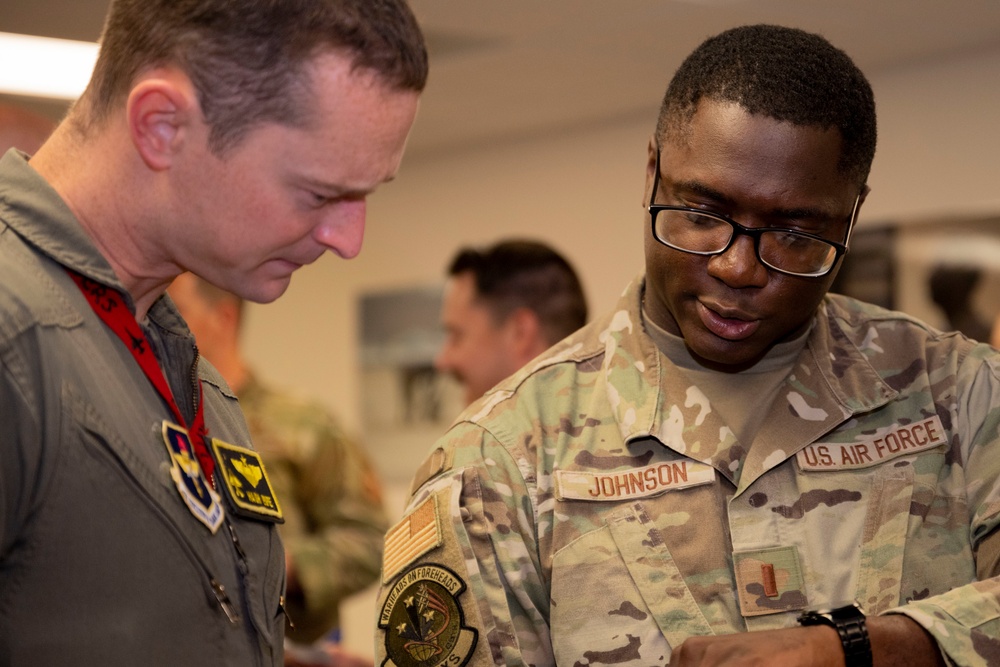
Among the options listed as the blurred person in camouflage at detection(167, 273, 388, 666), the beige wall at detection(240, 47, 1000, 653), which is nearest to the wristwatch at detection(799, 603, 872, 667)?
the blurred person in camouflage at detection(167, 273, 388, 666)

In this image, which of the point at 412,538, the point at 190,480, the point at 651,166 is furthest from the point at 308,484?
the point at 190,480

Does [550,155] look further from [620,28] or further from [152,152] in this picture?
[152,152]

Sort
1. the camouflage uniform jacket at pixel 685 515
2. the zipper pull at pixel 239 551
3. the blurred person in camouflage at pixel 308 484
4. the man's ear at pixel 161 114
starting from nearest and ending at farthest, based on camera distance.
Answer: the man's ear at pixel 161 114, the zipper pull at pixel 239 551, the camouflage uniform jacket at pixel 685 515, the blurred person in camouflage at pixel 308 484

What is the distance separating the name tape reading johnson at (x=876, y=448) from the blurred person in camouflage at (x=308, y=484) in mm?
1708

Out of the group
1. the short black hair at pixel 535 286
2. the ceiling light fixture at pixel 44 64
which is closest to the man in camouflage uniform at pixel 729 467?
the short black hair at pixel 535 286

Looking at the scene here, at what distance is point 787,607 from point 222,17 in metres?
1.00

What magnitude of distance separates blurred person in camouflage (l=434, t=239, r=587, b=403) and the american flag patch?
70.8 inches

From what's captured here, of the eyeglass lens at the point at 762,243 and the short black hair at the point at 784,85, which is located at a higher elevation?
the short black hair at the point at 784,85

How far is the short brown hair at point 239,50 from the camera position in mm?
1123

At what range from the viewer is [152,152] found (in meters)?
1.13

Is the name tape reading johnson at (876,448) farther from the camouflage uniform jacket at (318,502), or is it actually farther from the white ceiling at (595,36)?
the white ceiling at (595,36)

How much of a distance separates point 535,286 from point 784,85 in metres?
1.95

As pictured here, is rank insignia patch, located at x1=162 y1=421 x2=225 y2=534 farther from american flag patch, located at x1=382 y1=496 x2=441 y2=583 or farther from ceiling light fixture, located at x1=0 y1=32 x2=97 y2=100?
ceiling light fixture, located at x1=0 y1=32 x2=97 y2=100

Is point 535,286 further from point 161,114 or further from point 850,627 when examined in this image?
point 161,114
